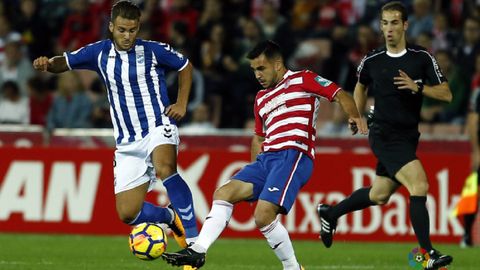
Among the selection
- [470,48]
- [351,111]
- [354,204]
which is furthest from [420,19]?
[351,111]

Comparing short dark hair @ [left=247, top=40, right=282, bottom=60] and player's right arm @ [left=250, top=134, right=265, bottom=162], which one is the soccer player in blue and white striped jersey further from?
short dark hair @ [left=247, top=40, right=282, bottom=60]

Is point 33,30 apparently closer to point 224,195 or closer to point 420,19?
point 420,19

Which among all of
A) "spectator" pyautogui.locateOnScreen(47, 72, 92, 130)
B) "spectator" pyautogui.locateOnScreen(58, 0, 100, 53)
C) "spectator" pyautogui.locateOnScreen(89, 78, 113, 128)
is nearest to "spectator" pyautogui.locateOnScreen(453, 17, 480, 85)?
"spectator" pyautogui.locateOnScreen(89, 78, 113, 128)

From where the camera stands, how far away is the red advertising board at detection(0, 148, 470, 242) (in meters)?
14.5

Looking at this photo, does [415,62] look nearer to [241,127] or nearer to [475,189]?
[475,189]

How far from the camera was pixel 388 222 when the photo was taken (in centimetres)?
1451

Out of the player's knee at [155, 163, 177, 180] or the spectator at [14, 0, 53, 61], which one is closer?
the player's knee at [155, 163, 177, 180]

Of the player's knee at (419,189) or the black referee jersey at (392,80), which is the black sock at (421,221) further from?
the black referee jersey at (392,80)

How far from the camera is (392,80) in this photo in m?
10.2

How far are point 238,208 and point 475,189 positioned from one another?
279 centimetres

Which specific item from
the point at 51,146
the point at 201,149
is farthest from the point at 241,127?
the point at 51,146

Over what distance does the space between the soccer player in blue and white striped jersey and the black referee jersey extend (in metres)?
1.59

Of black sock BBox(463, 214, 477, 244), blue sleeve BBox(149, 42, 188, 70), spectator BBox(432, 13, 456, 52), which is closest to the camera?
blue sleeve BBox(149, 42, 188, 70)

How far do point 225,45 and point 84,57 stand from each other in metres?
7.28
